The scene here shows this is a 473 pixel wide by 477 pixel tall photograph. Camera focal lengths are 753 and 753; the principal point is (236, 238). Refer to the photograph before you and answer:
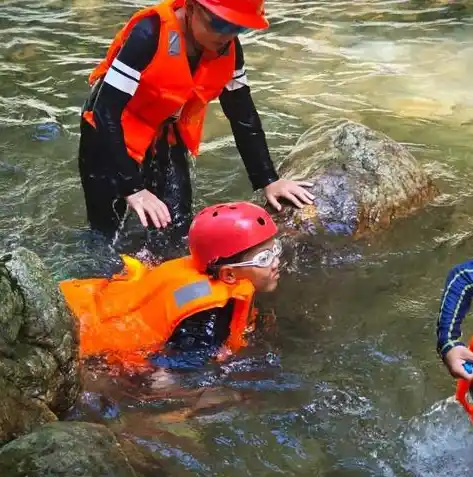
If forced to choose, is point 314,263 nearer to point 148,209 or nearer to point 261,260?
point 261,260

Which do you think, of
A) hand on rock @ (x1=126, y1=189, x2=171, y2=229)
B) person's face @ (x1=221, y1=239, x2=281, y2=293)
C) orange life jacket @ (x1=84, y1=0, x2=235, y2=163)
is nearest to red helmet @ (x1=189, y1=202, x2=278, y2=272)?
person's face @ (x1=221, y1=239, x2=281, y2=293)

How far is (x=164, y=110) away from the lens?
181 inches

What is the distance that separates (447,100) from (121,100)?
4798 mm

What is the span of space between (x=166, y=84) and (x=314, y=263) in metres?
1.61

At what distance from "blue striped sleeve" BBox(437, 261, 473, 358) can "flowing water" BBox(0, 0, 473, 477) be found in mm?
658

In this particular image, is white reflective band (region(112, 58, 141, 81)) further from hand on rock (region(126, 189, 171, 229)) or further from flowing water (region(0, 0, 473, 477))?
flowing water (region(0, 0, 473, 477))

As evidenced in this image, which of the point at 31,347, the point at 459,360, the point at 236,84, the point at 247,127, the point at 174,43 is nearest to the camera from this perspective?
the point at 459,360

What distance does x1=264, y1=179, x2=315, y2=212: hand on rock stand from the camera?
515 cm

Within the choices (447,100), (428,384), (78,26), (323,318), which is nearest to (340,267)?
(323,318)

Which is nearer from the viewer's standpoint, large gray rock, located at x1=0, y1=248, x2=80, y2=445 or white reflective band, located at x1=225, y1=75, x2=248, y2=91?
large gray rock, located at x1=0, y1=248, x2=80, y2=445

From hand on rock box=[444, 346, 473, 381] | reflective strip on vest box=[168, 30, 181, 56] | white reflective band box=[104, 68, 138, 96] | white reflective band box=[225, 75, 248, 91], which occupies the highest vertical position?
reflective strip on vest box=[168, 30, 181, 56]

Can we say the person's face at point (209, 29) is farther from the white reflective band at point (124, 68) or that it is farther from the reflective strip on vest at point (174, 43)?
the white reflective band at point (124, 68)

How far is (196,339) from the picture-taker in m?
4.07

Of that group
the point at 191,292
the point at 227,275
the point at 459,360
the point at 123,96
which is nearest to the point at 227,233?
the point at 227,275
